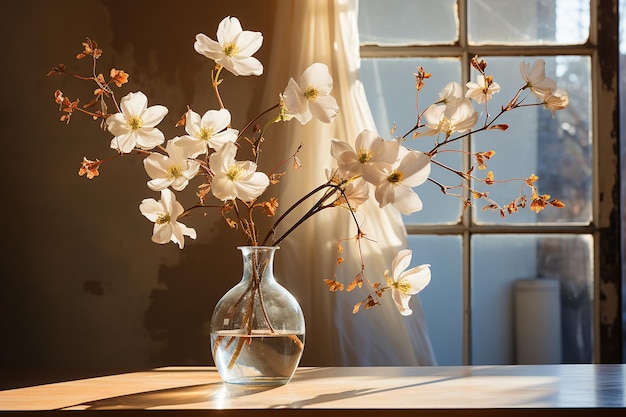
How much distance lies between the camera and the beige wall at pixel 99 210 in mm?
2055

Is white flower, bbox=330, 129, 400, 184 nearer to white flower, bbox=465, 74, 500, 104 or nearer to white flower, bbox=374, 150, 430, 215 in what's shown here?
white flower, bbox=374, 150, 430, 215

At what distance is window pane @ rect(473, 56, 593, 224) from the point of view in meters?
2.18

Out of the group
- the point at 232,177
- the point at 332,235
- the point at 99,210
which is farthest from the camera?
the point at 99,210

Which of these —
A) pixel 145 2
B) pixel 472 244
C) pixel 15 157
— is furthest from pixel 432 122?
pixel 15 157

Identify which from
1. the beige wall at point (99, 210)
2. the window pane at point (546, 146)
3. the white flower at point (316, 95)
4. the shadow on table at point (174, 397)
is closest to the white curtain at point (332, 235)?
the beige wall at point (99, 210)

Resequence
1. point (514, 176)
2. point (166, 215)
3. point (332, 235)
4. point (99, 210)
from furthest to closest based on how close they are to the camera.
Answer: point (514, 176) → point (99, 210) → point (332, 235) → point (166, 215)

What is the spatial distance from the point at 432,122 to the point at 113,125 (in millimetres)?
491

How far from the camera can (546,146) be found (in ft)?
7.22

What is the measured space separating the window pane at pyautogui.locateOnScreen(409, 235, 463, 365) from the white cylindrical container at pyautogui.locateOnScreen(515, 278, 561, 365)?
166 millimetres

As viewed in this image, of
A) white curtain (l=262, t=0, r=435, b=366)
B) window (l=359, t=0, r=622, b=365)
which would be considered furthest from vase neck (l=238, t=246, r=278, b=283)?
window (l=359, t=0, r=622, b=365)

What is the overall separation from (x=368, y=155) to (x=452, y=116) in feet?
0.49

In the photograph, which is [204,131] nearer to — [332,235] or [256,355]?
[256,355]

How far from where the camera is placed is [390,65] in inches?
87.7

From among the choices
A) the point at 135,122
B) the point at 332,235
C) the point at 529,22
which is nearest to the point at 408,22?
the point at 529,22
